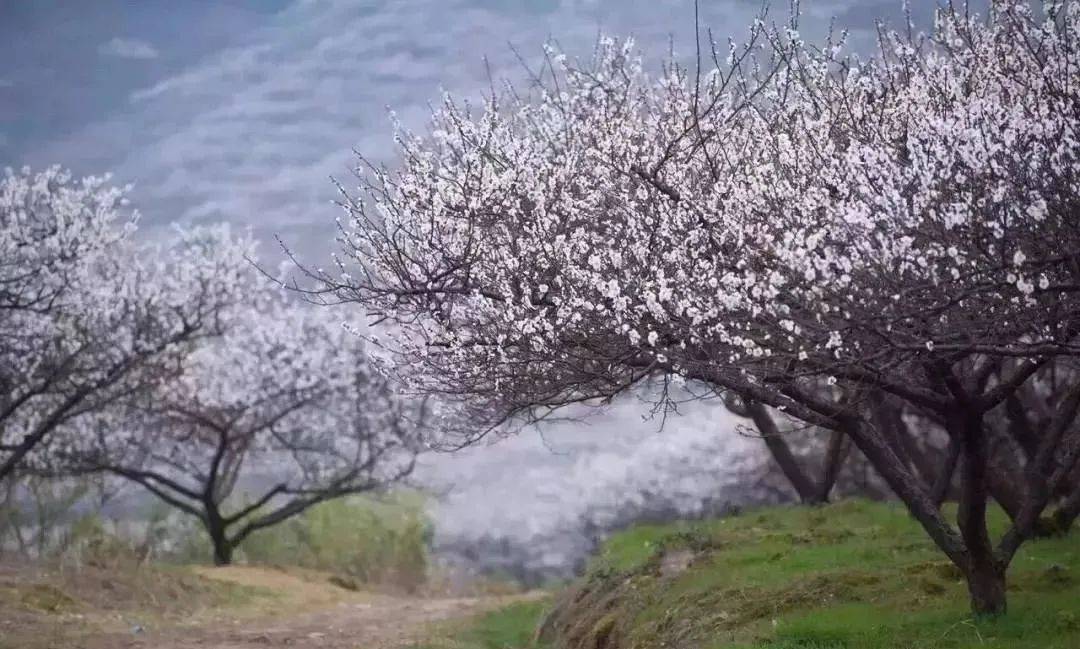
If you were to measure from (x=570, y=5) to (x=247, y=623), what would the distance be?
9.22 metres

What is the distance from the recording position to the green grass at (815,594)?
6.30 m

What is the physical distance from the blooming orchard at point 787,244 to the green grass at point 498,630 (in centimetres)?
332

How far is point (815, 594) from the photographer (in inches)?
300

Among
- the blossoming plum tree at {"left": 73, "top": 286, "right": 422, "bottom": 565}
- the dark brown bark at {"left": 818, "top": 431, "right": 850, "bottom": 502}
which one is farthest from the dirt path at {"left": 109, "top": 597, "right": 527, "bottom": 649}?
the blossoming plum tree at {"left": 73, "top": 286, "right": 422, "bottom": 565}

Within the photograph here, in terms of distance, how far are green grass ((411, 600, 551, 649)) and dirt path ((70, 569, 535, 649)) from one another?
399 millimetres

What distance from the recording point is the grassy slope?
6.30m

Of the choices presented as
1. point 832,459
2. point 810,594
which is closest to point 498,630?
point 832,459

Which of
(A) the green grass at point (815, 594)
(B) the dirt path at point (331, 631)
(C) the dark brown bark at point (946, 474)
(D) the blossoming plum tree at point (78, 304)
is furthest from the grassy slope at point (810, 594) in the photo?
(D) the blossoming plum tree at point (78, 304)

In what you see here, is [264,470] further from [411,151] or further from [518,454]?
[411,151]

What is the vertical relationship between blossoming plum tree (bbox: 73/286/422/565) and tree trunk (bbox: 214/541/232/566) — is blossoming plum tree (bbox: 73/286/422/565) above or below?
above

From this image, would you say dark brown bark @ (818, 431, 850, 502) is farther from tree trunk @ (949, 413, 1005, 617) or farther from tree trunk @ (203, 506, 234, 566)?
tree trunk @ (203, 506, 234, 566)

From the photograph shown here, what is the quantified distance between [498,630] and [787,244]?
7577 millimetres

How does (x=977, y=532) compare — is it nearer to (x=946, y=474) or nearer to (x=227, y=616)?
(x=946, y=474)

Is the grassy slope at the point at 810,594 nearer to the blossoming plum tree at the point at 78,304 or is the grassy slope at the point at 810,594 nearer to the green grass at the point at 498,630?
the green grass at the point at 498,630
